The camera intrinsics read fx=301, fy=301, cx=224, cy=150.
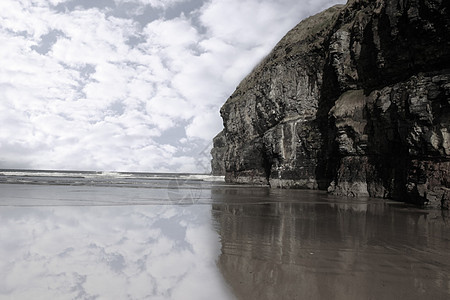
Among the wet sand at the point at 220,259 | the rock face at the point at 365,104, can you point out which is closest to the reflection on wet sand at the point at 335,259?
the wet sand at the point at 220,259

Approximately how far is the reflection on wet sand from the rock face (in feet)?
28.7

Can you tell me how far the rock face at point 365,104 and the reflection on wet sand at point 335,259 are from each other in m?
8.76

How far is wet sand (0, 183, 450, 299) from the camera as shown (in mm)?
4730

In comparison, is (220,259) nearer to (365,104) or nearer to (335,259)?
(335,259)

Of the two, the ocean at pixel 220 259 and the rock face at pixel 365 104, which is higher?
the rock face at pixel 365 104

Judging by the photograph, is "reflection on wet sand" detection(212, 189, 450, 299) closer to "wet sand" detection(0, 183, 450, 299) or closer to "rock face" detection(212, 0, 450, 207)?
"wet sand" detection(0, 183, 450, 299)

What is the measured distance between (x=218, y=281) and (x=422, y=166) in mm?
17028

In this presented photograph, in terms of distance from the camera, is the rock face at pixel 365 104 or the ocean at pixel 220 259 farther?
the rock face at pixel 365 104

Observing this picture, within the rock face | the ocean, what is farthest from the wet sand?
the rock face

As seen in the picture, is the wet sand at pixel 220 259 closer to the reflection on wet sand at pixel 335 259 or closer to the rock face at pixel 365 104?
the reflection on wet sand at pixel 335 259

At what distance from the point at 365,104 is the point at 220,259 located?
2290 cm

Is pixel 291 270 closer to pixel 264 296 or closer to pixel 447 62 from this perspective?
pixel 264 296

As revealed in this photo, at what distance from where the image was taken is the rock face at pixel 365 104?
17.5m

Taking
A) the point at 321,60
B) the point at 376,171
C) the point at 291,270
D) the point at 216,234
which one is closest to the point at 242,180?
the point at 321,60
